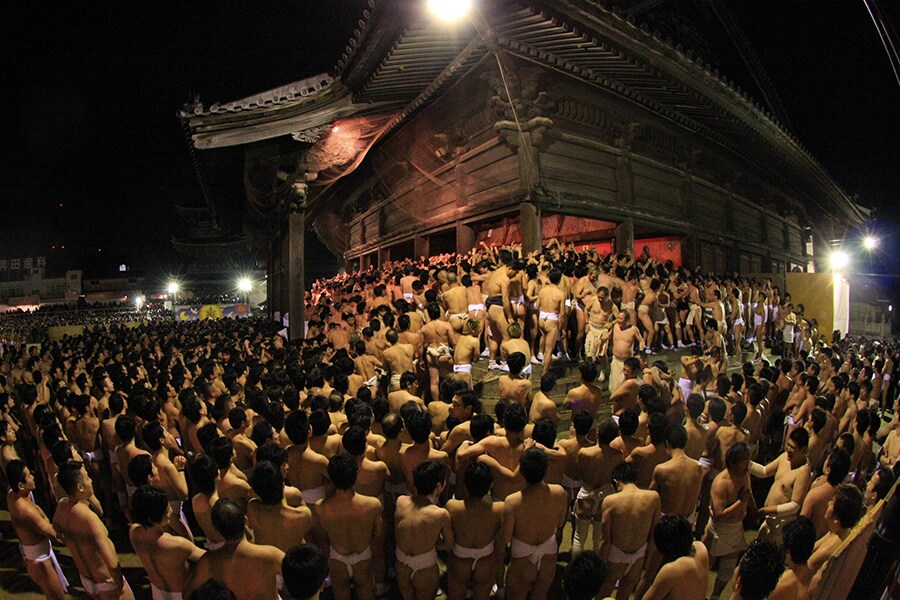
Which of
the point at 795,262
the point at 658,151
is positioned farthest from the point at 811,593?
the point at 795,262

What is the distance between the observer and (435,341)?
24.5ft

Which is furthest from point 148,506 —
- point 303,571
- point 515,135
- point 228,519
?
point 515,135

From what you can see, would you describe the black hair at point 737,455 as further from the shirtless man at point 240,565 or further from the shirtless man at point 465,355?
the shirtless man at point 465,355

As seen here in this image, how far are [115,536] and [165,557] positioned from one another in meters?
2.91

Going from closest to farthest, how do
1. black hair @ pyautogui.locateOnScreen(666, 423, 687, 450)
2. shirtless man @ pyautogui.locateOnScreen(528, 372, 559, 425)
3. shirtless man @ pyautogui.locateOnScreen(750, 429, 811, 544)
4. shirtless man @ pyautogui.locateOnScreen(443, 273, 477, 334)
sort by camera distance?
1. shirtless man @ pyautogui.locateOnScreen(750, 429, 811, 544)
2. black hair @ pyautogui.locateOnScreen(666, 423, 687, 450)
3. shirtless man @ pyautogui.locateOnScreen(528, 372, 559, 425)
4. shirtless man @ pyautogui.locateOnScreen(443, 273, 477, 334)

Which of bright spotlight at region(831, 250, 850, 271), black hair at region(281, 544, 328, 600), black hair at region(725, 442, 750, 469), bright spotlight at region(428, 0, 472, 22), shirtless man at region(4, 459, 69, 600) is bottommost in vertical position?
shirtless man at region(4, 459, 69, 600)

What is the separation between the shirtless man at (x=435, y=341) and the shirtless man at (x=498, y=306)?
669 mm

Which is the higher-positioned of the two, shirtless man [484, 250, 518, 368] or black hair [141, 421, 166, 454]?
shirtless man [484, 250, 518, 368]

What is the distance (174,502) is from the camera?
14.2 ft

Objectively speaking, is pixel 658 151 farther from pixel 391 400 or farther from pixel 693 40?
pixel 391 400

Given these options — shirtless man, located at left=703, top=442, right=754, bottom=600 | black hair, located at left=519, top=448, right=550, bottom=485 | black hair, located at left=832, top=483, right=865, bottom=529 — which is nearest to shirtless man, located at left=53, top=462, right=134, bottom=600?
black hair, located at left=519, top=448, right=550, bottom=485

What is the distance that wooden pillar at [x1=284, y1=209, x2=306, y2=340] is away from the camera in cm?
1271

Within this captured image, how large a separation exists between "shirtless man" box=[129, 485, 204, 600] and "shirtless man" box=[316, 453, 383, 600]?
817mm

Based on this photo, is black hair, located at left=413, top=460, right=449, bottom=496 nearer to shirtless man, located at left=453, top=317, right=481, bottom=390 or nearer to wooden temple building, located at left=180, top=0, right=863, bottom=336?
shirtless man, located at left=453, top=317, right=481, bottom=390
